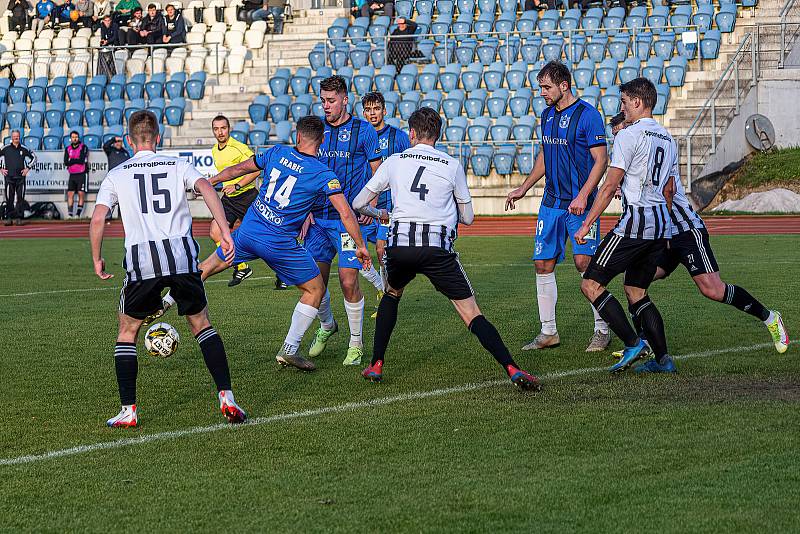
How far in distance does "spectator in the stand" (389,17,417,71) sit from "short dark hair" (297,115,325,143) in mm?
21235

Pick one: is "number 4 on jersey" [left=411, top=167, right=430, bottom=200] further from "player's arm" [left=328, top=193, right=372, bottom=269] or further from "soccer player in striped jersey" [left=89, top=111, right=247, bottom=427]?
"soccer player in striped jersey" [left=89, top=111, right=247, bottom=427]

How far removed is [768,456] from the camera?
520 cm

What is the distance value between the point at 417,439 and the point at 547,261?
326cm

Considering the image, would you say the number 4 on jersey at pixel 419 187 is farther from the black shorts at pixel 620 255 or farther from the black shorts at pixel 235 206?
the black shorts at pixel 235 206

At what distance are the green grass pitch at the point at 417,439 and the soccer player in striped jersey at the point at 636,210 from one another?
0.36m

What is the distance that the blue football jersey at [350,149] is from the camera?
8875 millimetres

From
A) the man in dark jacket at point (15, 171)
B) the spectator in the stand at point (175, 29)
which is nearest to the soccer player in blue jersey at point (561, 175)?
the man in dark jacket at point (15, 171)

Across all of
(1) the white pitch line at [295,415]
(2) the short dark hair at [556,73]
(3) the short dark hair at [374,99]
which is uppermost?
(2) the short dark hair at [556,73]

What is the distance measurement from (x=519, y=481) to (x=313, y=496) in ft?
2.93

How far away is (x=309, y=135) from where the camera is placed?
24.7 feet

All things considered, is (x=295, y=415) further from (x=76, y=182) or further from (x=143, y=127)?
(x=76, y=182)

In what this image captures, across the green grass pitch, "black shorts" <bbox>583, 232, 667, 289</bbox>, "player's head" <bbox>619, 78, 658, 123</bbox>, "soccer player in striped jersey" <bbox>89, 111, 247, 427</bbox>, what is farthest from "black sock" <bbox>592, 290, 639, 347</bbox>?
"soccer player in striped jersey" <bbox>89, 111, 247, 427</bbox>

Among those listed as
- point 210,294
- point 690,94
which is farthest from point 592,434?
point 690,94

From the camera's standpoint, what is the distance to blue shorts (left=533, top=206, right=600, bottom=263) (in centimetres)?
851
